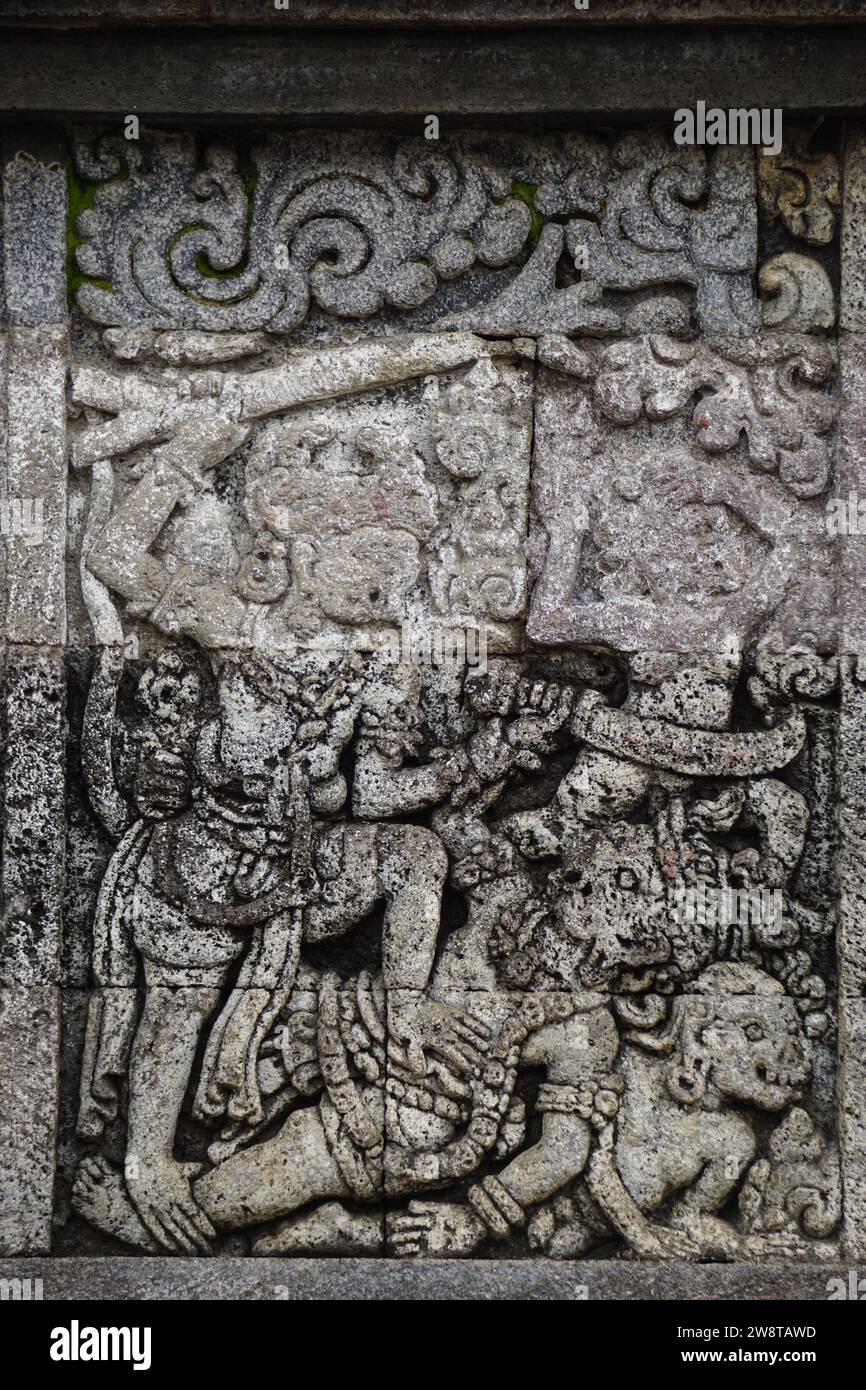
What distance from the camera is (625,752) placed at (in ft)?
15.8

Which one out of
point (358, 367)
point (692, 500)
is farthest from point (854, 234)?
point (358, 367)

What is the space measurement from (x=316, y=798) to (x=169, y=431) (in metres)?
1.18

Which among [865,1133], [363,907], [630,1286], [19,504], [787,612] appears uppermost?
[19,504]

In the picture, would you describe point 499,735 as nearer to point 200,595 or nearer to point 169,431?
point 200,595

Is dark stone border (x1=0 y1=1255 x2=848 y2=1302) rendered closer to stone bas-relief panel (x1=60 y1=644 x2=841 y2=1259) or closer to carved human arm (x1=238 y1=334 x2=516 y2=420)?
stone bas-relief panel (x1=60 y1=644 x2=841 y2=1259)

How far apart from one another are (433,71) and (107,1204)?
3.39m

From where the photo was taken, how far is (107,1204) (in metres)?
4.79

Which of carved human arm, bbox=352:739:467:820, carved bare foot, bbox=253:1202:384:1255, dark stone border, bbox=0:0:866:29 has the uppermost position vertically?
dark stone border, bbox=0:0:866:29

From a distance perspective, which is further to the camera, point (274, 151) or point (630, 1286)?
point (274, 151)

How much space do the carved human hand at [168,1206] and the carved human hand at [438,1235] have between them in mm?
545

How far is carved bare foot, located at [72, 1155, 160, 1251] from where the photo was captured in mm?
4766

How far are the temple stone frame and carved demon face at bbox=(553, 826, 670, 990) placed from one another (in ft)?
0.03

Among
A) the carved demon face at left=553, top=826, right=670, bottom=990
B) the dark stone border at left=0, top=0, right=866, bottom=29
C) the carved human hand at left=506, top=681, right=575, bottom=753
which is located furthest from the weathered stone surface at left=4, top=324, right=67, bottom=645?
the carved demon face at left=553, top=826, right=670, bottom=990

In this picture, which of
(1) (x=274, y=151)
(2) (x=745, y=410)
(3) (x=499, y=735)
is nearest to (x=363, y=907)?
(3) (x=499, y=735)
